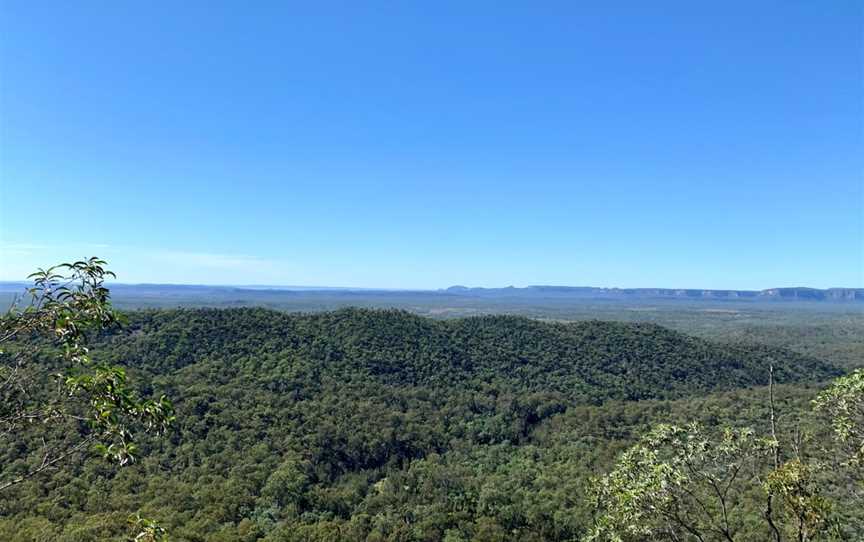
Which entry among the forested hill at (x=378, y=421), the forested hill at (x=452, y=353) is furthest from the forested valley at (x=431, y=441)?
the forested hill at (x=452, y=353)

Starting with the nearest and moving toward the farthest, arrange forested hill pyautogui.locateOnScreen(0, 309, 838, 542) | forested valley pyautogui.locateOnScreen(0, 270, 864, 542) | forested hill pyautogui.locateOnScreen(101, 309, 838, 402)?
1. forested valley pyautogui.locateOnScreen(0, 270, 864, 542)
2. forested hill pyautogui.locateOnScreen(0, 309, 838, 542)
3. forested hill pyautogui.locateOnScreen(101, 309, 838, 402)

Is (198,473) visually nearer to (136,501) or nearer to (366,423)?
(136,501)

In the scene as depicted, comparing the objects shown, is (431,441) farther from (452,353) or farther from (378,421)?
(452,353)

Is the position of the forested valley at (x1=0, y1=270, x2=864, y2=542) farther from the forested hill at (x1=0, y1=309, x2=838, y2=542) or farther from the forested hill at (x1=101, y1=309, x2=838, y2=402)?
the forested hill at (x1=101, y1=309, x2=838, y2=402)

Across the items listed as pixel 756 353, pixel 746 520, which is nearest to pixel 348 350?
pixel 746 520

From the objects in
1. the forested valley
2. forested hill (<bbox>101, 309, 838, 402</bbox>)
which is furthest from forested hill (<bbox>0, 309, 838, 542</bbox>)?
forested hill (<bbox>101, 309, 838, 402</bbox>)
